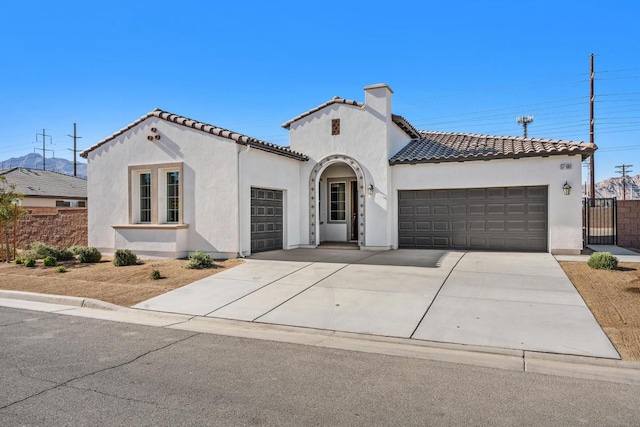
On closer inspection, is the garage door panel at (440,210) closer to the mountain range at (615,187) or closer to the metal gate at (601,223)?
the metal gate at (601,223)

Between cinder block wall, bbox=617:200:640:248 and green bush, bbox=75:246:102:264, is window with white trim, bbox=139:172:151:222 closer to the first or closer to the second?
green bush, bbox=75:246:102:264

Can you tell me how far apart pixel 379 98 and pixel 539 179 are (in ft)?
20.3

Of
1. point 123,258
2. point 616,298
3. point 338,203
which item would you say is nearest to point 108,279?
point 123,258

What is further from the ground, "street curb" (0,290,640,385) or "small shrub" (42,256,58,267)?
"small shrub" (42,256,58,267)

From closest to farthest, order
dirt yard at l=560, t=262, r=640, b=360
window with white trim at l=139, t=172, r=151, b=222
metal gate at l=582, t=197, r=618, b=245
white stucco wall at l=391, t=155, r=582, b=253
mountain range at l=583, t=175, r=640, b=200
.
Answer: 1. dirt yard at l=560, t=262, r=640, b=360
2. white stucco wall at l=391, t=155, r=582, b=253
3. window with white trim at l=139, t=172, r=151, b=222
4. metal gate at l=582, t=197, r=618, b=245
5. mountain range at l=583, t=175, r=640, b=200

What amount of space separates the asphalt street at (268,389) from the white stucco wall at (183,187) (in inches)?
303

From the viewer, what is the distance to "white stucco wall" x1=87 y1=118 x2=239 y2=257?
13734mm

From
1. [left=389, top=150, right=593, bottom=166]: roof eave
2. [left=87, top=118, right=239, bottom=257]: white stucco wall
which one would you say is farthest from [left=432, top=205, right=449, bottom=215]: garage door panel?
[left=87, top=118, right=239, bottom=257]: white stucco wall

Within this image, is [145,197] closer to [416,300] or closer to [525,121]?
[416,300]

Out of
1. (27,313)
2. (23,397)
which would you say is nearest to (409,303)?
(23,397)

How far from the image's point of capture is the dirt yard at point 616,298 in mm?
6271

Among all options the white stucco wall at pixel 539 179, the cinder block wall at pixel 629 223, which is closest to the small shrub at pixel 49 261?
the white stucco wall at pixel 539 179

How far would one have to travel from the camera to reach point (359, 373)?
5152mm

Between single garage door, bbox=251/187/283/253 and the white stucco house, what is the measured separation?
0.04m
